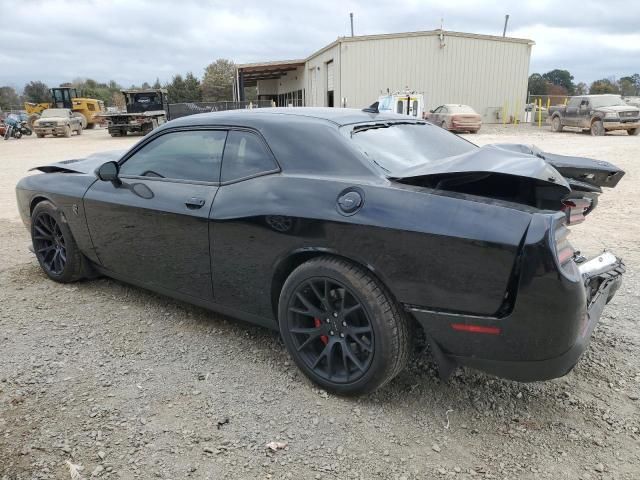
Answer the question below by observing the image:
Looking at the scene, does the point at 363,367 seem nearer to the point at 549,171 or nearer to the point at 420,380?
the point at 420,380

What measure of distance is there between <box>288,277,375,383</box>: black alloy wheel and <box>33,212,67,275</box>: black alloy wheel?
8.20 ft

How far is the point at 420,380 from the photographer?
9.66 ft

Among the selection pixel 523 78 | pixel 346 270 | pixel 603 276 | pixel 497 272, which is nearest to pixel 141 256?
pixel 346 270

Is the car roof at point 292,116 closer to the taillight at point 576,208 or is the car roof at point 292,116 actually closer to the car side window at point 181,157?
the car side window at point 181,157

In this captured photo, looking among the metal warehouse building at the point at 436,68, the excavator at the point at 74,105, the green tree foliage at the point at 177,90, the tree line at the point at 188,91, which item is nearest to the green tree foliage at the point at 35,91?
the tree line at the point at 188,91

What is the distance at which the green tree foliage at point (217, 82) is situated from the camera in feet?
247

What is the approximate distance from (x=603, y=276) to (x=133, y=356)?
2768 mm

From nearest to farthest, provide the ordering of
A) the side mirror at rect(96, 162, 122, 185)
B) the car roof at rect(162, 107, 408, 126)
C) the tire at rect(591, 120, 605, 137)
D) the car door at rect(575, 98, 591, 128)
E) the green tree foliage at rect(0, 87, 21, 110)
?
the car roof at rect(162, 107, 408, 126), the side mirror at rect(96, 162, 122, 185), the tire at rect(591, 120, 605, 137), the car door at rect(575, 98, 591, 128), the green tree foliage at rect(0, 87, 21, 110)

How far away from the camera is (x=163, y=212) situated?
11.0 ft

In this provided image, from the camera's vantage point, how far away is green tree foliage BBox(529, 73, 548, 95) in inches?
2777

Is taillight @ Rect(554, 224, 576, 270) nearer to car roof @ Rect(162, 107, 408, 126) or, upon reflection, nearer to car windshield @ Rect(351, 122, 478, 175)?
car windshield @ Rect(351, 122, 478, 175)

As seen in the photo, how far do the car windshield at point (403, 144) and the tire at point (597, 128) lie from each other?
69.4ft

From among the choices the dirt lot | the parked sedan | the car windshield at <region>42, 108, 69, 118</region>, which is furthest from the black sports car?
the car windshield at <region>42, 108, 69, 118</region>

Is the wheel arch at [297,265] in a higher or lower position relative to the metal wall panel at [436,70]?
lower
